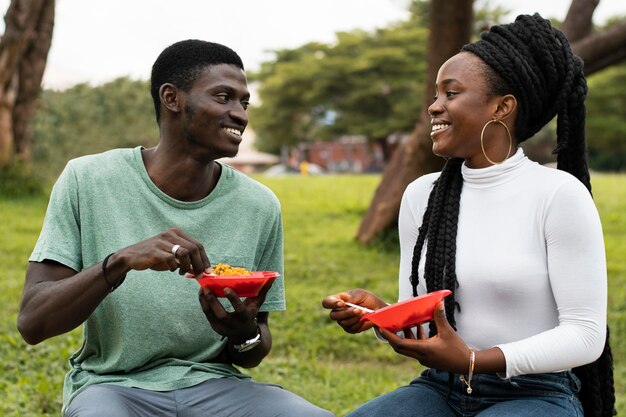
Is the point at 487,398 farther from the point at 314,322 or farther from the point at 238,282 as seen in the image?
the point at 314,322

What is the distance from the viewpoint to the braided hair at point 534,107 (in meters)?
2.86

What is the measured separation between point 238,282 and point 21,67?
10.8m

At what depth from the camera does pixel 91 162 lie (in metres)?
3.18

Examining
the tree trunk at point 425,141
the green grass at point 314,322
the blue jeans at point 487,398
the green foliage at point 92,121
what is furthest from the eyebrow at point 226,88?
the green foliage at point 92,121

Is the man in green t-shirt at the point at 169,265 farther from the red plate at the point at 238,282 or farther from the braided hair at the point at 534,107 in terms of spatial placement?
the braided hair at the point at 534,107

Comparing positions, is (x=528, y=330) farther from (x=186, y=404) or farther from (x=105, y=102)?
(x=105, y=102)

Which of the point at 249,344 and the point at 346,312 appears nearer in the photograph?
the point at 346,312

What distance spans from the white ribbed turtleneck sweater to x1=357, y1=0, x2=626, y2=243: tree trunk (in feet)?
16.7

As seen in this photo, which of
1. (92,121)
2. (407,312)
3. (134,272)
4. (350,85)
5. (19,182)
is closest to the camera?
(407,312)

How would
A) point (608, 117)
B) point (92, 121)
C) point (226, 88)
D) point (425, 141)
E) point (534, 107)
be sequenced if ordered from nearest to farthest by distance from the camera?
point (534, 107) → point (226, 88) → point (425, 141) → point (92, 121) → point (608, 117)

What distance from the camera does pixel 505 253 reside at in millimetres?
2785

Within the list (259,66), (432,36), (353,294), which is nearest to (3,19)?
(432,36)

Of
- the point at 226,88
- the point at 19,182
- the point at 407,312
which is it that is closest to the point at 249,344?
the point at 407,312

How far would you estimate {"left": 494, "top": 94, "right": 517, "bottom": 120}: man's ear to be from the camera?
2.90 m
